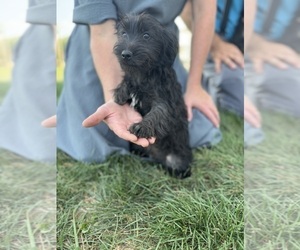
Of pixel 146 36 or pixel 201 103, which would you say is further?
pixel 201 103

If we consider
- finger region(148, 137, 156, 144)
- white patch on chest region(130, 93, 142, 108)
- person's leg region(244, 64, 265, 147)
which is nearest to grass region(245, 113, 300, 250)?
person's leg region(244, 64, 265, 147)

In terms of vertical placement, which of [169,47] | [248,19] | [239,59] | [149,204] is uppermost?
[248,19]

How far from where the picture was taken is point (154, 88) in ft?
6.25

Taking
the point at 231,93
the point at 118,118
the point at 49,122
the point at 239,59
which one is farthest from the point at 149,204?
the point at 239,59

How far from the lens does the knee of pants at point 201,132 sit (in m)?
2.10

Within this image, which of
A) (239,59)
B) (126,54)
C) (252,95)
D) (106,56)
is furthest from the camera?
(239,59)

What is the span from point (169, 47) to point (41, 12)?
24.1 inches

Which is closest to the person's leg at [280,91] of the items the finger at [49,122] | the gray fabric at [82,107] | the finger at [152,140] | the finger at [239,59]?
the finger at [239,59]

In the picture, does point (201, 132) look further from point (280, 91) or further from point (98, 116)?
point (98, 116)

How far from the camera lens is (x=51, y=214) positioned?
6.68 feet

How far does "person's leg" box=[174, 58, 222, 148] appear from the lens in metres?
2.09

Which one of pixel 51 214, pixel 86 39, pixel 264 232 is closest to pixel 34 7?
pixel 86 39

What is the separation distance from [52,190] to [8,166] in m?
0.26

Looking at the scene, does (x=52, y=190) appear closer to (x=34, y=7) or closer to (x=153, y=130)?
(x=153, y=130)
